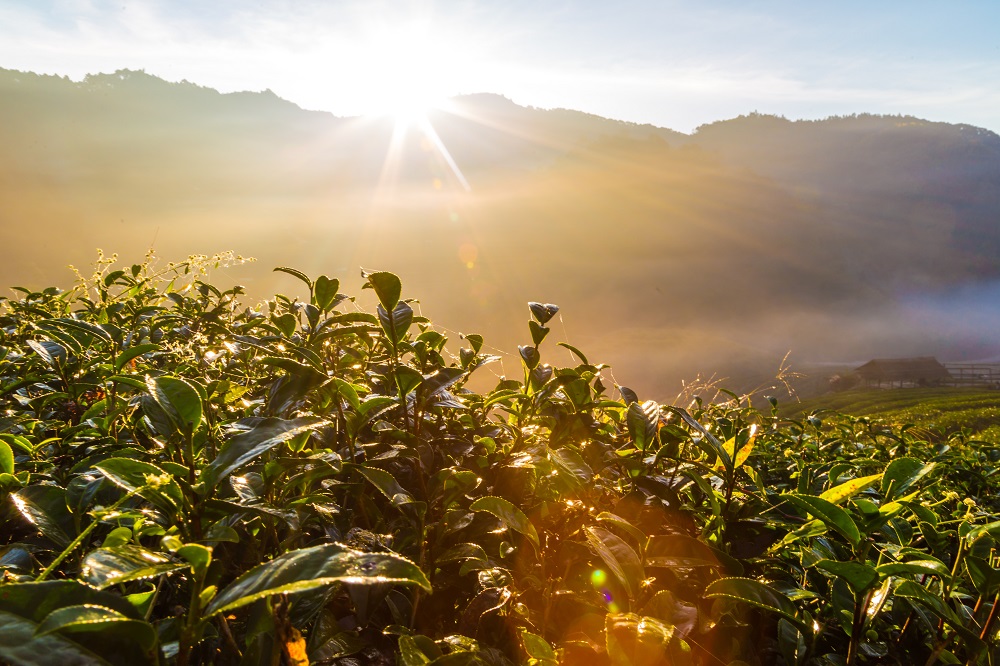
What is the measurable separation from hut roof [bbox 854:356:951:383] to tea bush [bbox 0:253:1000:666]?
1633 inches

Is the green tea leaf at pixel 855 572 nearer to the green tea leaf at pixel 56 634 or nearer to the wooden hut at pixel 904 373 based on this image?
the green tea leaf at pixel 56 634

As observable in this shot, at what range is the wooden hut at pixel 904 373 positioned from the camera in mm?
35125

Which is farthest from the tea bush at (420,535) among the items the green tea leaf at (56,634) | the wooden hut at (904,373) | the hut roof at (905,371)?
the hut roof at (905,371)

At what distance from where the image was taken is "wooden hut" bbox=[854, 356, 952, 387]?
35125 mm

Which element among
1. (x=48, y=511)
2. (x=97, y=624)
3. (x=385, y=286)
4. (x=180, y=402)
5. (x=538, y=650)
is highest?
(x=385, y=286)

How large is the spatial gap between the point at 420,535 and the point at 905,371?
4383 centimetres

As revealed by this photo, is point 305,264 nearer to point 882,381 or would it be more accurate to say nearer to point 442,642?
point 442,642

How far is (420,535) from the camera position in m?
1.07

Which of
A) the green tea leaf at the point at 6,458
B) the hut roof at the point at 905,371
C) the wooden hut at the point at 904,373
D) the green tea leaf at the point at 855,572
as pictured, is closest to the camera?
the green tea leaf at the point at 855,572

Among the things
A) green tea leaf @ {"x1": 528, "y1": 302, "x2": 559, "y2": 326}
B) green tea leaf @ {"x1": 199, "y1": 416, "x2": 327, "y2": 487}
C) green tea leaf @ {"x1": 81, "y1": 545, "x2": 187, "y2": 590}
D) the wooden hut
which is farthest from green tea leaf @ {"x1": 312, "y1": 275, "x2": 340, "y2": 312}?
the wooden hut

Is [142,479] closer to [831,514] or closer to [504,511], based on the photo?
[504,511]

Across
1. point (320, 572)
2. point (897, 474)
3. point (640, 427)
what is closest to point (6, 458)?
point (320, 572)

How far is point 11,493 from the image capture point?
0.90 m

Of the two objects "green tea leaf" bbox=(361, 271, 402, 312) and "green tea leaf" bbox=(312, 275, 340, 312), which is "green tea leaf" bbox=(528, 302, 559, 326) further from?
"green tea leaf" bbox=(312, 275, 340, 312)
